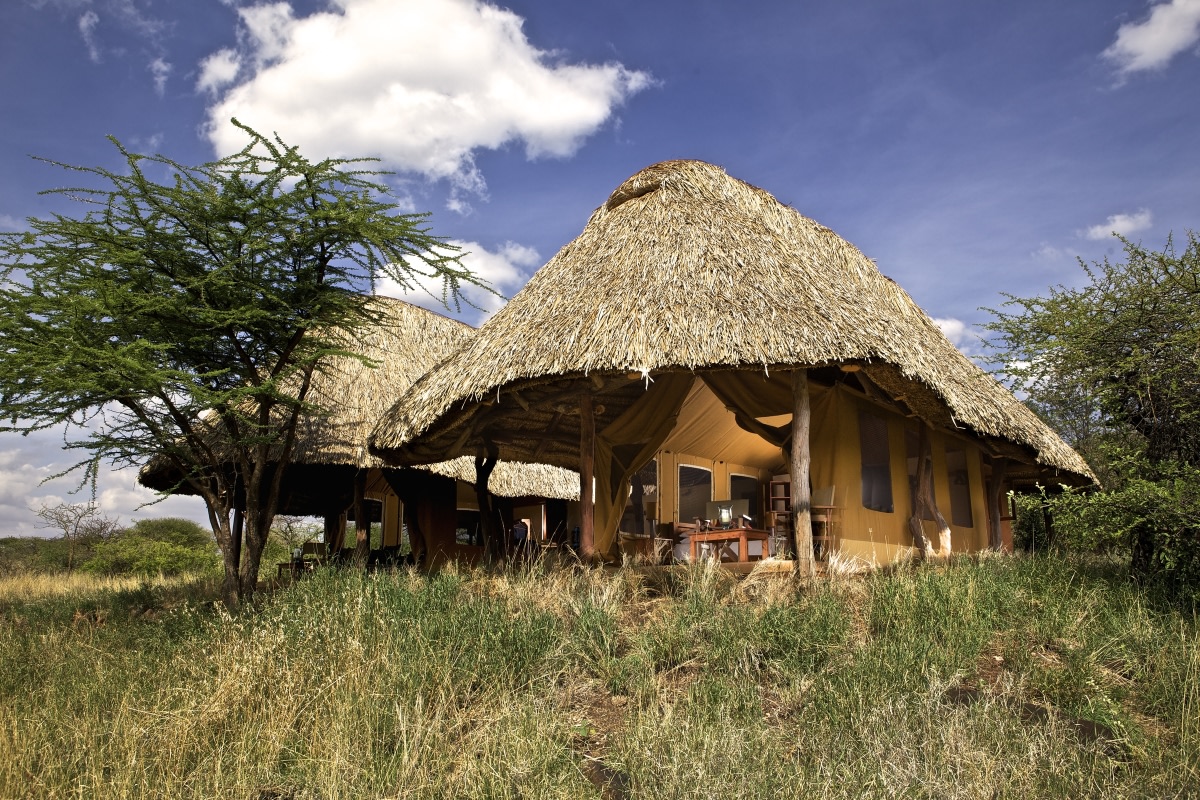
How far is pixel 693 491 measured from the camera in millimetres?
12445

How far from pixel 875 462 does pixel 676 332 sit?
3.76m

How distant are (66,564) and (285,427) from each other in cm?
1753

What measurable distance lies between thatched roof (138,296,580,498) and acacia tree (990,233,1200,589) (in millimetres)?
6322

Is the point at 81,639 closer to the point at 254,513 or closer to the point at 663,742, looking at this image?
the point at 254,513

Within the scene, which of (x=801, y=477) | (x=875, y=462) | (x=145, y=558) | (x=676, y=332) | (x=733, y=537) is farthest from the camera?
Answer: (x=145, y=558)

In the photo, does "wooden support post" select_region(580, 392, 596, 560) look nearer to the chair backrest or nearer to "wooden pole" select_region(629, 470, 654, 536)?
the chair backrest

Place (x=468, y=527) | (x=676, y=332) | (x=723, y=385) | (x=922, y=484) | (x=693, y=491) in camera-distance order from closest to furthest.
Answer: (x=676, y=332), (x=723, y=385), (x=922, y=484), (x=693, y=491), (x=468, y=527)

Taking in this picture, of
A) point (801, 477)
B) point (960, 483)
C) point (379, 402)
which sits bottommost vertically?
point (801, 477)

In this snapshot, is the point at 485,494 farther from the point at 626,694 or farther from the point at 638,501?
the point at 626,694

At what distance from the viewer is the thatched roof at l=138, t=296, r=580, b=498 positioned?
11.9 meters

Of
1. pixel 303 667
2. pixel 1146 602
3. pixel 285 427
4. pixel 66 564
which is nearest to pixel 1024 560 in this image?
pixel 1146 602

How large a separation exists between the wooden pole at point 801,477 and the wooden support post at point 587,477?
1.98m

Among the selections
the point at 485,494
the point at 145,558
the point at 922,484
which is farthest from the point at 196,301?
the point at 145,558

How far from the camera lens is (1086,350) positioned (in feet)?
27.8
